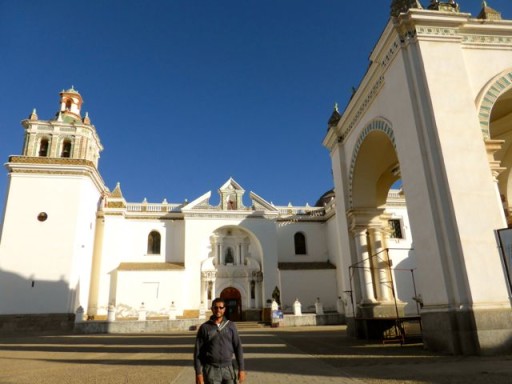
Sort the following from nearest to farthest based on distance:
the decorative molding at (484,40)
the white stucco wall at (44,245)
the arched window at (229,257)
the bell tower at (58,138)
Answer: the decorative molding at (484,40) < the white stucco wall at (44,245) < the bell tower at (58,138) < the arched window at (229,257)

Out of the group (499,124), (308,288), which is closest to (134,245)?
(308,288)

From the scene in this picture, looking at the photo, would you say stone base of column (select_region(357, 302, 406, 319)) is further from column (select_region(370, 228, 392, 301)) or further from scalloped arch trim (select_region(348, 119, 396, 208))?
scalloped arch trim (select_region(348, 119, 396, 208))

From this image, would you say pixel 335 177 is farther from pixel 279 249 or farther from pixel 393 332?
pixel 279 249

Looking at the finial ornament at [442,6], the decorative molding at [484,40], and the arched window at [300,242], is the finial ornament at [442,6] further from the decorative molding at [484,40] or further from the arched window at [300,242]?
the arched window at [300,242]

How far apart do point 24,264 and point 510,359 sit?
74.6ft

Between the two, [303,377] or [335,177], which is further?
[335,177]

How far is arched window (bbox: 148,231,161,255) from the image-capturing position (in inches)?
1065

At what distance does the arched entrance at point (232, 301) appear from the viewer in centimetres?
2677

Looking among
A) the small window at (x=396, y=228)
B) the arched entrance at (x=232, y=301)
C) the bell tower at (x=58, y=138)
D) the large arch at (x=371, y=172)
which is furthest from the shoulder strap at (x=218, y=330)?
the small window at (x=396, y=228)

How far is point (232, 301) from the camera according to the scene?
88.6 feet

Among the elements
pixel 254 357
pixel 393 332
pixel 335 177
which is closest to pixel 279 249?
pixel 335 177

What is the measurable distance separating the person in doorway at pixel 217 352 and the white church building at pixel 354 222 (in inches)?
148

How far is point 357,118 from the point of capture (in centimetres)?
1135

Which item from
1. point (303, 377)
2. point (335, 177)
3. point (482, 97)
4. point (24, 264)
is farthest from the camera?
point (24, 264)
